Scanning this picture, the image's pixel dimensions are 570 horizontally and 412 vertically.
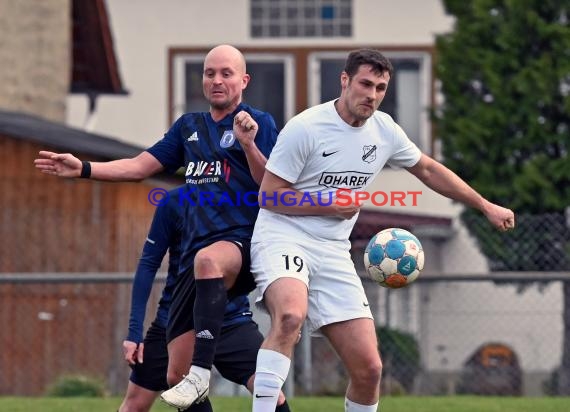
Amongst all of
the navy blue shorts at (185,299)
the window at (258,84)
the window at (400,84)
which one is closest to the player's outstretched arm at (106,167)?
the navy blue shorts at (185,299)

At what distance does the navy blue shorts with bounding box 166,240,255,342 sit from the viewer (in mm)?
7531

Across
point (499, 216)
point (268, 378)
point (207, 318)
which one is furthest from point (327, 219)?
point (499, 216)

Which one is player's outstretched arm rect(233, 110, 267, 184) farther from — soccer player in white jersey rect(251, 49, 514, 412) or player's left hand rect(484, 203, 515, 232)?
player's left hand rect(484, 203, 515, 232)

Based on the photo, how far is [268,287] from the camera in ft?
23.5

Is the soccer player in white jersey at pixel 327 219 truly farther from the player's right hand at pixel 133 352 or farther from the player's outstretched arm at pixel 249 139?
the player's right hand at pixel 133 352

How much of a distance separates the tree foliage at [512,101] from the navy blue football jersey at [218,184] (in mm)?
9949

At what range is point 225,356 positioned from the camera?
779cm

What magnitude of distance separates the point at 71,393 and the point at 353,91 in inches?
302

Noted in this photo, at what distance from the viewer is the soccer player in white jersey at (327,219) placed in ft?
23.7

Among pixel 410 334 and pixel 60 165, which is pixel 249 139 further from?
pixel 410 334

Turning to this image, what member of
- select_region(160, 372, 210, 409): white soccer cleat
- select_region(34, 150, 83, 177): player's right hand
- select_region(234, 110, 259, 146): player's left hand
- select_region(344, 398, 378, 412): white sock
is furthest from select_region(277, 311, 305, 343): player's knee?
select_region(34, 150, 83, 177): player's right hand

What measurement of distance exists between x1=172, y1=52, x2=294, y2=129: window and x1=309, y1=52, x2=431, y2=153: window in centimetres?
51

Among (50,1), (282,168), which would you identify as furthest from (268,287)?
(50,1)

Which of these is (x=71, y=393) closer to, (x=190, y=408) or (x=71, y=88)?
(x=190, y=408)
